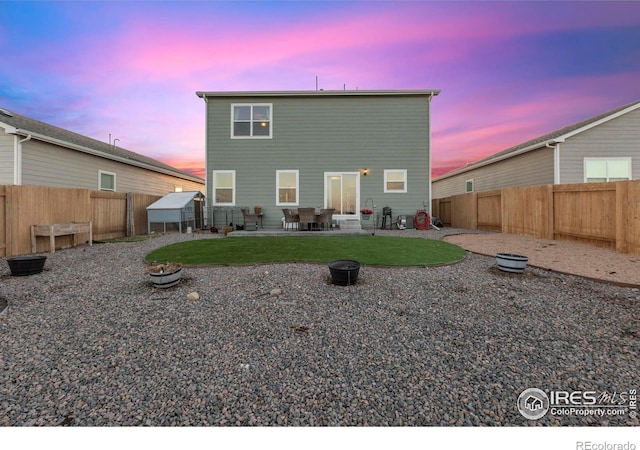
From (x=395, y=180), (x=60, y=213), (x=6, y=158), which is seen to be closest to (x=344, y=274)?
(x=60, y=213)

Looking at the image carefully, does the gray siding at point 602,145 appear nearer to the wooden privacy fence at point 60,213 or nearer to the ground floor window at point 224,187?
the ground floor window at point 224,187

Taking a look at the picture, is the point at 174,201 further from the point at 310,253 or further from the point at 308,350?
the point at 308,350

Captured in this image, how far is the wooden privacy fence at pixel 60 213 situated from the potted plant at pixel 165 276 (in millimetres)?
5615

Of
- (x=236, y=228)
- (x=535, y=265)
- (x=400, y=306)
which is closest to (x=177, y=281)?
(x=400, y=306)

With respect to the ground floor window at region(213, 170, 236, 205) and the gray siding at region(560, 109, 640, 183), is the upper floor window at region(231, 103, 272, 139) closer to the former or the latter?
the ground floor window at region(213, 170, 236, 205)

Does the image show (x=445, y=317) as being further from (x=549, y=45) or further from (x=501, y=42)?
(x=549, y=45)

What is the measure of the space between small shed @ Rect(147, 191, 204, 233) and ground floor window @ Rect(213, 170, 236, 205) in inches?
43.7

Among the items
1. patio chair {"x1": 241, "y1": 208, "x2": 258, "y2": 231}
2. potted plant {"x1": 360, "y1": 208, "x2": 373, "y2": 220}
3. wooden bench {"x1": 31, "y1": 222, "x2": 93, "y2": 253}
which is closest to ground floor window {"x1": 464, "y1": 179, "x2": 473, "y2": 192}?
potted plant {"x1": 360, "y1": 208, "x2": 373, "y2": 220}

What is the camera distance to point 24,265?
5004mm

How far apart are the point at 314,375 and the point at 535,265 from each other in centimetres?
568

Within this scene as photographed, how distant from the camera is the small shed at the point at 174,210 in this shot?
11.6 meters

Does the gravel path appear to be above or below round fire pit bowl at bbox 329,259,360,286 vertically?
below

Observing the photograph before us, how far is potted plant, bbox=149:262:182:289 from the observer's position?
168 inches

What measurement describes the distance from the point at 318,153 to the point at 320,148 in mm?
265
